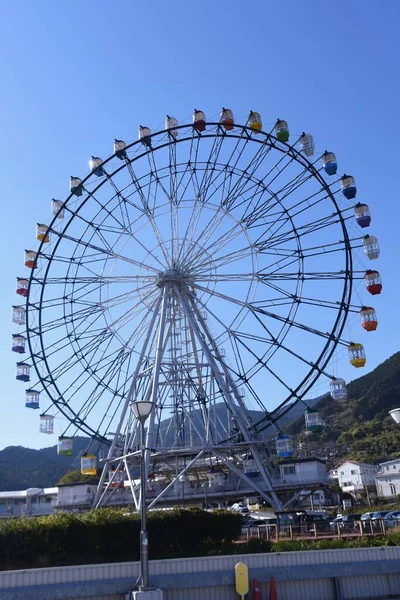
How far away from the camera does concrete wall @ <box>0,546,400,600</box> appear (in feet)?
51.3

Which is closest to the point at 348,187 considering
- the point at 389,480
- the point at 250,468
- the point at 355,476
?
the point at 250,468

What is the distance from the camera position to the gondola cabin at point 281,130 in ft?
119

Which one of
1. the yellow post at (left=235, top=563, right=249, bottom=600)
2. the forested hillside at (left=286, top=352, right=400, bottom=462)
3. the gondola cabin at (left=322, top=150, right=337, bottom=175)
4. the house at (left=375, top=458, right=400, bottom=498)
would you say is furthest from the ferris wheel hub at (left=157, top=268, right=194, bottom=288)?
the forested hillside at (left=286, top=352, right=400, bottom=462)

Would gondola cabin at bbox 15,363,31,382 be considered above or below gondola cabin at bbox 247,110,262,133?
below

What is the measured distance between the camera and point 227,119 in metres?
36.6

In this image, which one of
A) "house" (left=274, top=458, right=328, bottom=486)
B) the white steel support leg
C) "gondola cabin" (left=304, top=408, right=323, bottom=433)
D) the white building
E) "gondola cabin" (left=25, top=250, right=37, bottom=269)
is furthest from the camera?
the white building

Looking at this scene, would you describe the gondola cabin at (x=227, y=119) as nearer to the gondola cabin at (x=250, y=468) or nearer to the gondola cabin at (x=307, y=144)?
the gondola cabin at (x=307, y=144)

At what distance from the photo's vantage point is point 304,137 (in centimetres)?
3769

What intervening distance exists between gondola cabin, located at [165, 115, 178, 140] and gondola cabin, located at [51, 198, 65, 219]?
7.97 metres

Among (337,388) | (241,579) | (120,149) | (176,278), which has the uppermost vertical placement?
(120,149)

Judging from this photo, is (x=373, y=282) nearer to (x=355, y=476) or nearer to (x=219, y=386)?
(x=219, y=386)

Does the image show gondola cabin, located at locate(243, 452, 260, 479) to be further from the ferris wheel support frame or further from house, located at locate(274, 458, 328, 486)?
house, located at locate(274, 458, 328, 486)

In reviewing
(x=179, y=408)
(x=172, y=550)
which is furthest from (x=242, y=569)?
(x=179, y=408)

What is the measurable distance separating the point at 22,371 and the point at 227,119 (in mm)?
20101
